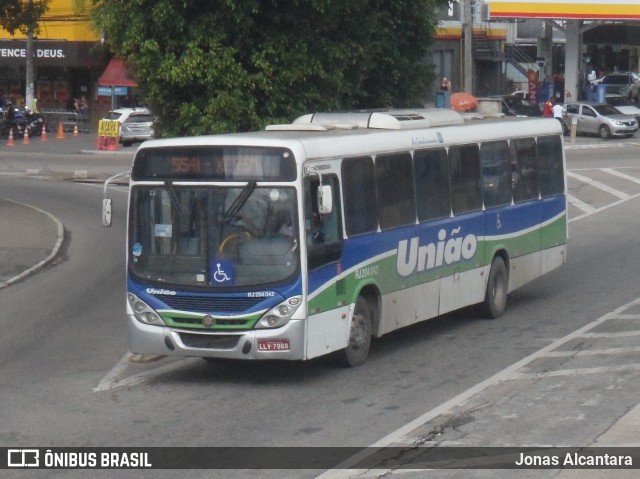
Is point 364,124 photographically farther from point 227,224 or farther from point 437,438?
point 437,438

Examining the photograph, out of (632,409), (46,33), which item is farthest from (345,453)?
(46,33)

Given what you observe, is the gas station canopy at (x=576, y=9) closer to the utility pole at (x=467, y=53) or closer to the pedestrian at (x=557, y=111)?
the pedestrian at (x=557, y=111)

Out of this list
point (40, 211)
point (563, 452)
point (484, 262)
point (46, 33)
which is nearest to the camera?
point (563, 452)

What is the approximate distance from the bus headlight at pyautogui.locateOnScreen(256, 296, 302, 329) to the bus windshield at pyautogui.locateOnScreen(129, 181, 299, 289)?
0.82 ft

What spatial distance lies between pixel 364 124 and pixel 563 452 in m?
6.49

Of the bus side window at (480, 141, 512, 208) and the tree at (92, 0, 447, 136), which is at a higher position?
the tree at (92, 0, 447, 136)

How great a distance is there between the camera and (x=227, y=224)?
1205cm

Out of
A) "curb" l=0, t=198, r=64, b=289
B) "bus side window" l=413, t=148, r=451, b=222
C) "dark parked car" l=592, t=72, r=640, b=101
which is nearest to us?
"bus side window" l=413, t=148, r=451, b=222

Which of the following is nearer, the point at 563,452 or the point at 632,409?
the point at 563,452

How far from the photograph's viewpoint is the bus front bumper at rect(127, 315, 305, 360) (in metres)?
11.9

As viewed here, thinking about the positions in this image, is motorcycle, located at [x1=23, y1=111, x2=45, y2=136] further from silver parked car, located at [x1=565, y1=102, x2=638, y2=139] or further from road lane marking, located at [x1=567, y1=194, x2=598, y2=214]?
road lane marking, located at [x1=567, y1=194, x2=598, y2=214]

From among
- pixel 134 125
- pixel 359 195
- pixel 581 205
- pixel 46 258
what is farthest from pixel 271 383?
pixel 134 125

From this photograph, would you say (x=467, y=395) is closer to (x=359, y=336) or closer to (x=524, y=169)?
(x=359, y=336)

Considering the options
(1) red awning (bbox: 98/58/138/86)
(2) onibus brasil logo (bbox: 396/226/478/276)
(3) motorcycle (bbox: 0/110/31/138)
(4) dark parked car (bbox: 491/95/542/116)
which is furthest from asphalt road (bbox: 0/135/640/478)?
(1) red awning (bbox: 98/58/138/86)
